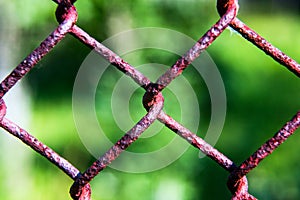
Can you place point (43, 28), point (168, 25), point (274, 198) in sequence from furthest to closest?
point (168, 25), point (43, 28), point (274, 198)

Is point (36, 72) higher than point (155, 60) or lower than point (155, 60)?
lower

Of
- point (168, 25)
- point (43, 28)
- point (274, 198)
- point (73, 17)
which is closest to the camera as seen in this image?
point (73, 17)

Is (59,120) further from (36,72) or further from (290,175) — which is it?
(290,175)

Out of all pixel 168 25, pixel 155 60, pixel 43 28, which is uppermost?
pixel 168 25

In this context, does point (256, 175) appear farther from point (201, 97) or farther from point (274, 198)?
point (201, 97)

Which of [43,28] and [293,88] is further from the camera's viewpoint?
[293,88]

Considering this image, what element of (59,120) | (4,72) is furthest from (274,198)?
(4,72)

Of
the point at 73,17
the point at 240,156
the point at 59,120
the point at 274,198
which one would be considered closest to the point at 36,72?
the point at 59,120
